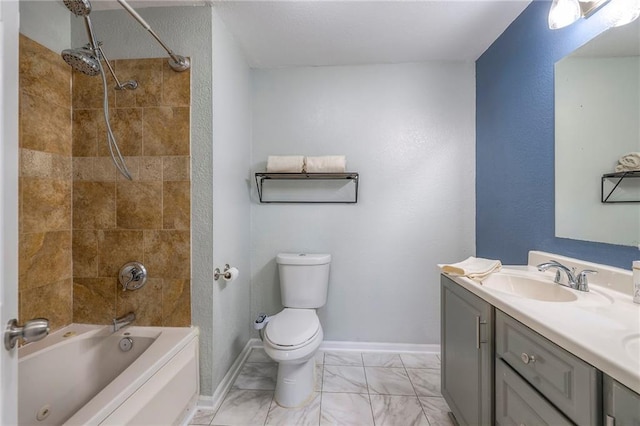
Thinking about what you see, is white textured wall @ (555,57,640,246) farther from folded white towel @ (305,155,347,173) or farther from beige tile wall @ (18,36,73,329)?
beige tile wall @ (18,36,73,329)

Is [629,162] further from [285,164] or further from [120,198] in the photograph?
[120,198]

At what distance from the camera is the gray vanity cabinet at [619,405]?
57 centimetres

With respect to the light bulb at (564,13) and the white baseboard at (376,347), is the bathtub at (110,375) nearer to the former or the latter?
the white baseboard at (376,347)

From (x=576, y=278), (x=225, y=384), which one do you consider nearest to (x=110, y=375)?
(x=225, y=384)

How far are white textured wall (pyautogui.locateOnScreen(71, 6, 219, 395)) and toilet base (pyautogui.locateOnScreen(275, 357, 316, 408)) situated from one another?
40 cm

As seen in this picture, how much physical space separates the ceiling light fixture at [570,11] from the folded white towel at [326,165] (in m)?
1.28

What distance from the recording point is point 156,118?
1518 mm

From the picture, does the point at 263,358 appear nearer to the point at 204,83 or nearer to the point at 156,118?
the point at 156,118

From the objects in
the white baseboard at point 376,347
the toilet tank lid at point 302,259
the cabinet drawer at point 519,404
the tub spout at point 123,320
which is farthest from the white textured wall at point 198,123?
the cabinet drawer at point 519,404

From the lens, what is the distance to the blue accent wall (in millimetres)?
1261

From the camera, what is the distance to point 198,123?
1514mm

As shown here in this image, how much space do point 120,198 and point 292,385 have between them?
1.49 metres

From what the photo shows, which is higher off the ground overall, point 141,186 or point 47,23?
point 47,23

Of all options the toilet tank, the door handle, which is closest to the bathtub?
the door handle
